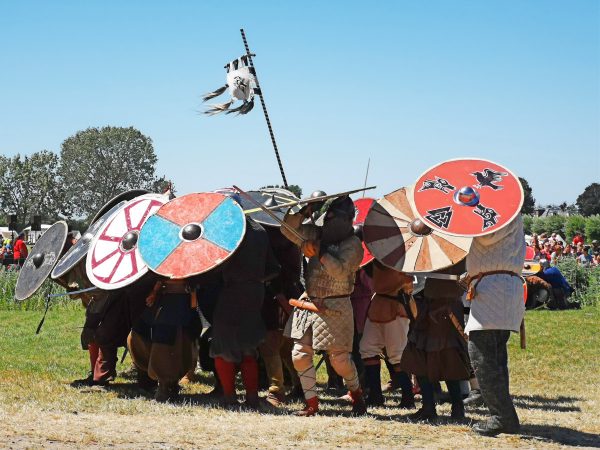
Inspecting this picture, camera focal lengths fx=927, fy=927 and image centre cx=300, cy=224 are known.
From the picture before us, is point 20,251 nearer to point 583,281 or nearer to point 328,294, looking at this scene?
point 583,281

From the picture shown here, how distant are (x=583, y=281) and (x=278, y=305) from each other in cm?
1119

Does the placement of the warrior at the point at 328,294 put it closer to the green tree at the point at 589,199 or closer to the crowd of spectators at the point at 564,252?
the crowd of spectators at the point at 564,252

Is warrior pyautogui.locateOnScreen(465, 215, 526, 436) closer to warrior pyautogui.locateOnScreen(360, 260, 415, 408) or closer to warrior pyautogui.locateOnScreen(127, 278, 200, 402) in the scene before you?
warrior pyautogui.locateOnScreen(360, 260, 415, 408)

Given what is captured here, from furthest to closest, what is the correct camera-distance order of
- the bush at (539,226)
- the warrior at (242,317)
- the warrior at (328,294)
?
the bush at (539,226)
the warrior at (242,317)
the warrior at (328,294)

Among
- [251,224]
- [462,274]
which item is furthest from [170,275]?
[462,274]

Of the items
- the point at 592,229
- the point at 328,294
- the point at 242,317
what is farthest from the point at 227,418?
the point at 592,229

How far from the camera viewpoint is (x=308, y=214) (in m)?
6.79

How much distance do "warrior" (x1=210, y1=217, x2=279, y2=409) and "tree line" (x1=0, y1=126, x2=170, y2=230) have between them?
61.5 meters

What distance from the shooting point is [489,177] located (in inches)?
233

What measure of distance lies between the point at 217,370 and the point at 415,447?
211 cm

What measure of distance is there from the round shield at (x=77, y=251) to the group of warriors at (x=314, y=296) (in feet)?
0.06

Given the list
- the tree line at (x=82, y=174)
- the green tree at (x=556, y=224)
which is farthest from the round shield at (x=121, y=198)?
the tree line at (x=82, y=174)

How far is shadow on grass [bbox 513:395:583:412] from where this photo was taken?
7.72 metres

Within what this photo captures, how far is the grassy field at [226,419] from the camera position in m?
5.59
